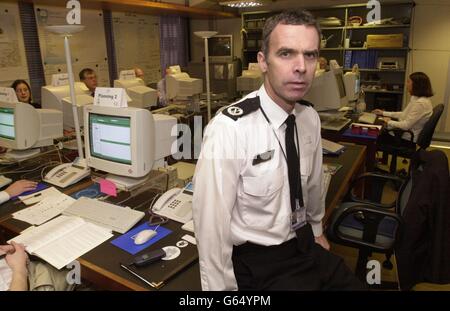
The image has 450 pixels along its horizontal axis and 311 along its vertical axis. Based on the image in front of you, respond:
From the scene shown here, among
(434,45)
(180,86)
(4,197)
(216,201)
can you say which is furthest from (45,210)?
(434,45)

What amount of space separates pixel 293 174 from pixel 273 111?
253 millimetres

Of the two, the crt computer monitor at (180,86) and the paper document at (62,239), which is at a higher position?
the crt computer monitor at (180,86)

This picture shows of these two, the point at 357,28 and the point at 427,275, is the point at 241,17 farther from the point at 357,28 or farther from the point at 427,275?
the point at 427,275

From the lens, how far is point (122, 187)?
1898 millimetres

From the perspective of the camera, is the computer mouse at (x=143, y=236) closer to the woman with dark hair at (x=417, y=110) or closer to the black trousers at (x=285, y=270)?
the black trousers at (x=285, y=270)

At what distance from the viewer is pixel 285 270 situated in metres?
1.33

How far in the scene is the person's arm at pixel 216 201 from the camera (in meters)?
1.21

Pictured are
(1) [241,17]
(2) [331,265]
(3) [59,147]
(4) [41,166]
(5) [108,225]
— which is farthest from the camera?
(1) [241,17]

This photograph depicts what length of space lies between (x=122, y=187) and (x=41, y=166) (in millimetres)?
930

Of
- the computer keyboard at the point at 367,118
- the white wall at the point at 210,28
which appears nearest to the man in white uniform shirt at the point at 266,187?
the computer keyboard at the point at 367,118

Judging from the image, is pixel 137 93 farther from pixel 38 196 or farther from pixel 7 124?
pixel 38 196

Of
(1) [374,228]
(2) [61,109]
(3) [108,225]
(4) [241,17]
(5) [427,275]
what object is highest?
(4) [241,17]

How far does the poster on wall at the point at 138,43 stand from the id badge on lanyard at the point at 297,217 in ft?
16.5
